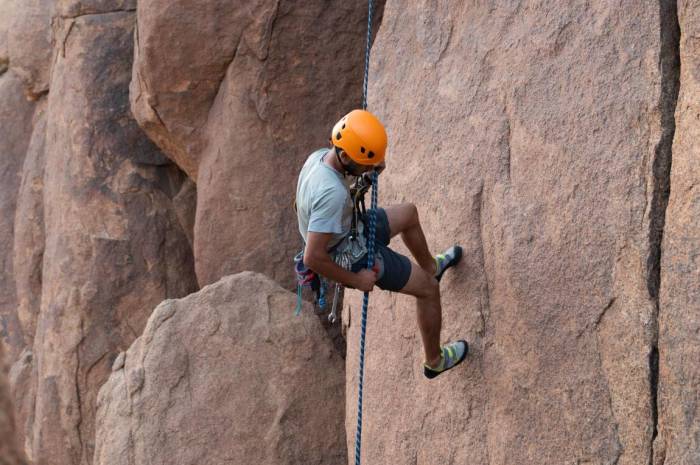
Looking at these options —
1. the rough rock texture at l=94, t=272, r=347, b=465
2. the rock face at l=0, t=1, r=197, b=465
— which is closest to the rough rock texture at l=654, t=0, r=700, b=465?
the rough rock texture at l=94, t=272, r=347, b=465

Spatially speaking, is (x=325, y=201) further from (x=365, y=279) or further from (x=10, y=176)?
(x=10, y=176)

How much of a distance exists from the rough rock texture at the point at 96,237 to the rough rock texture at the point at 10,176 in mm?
1760

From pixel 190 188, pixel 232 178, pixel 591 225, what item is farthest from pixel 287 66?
pixel 591 225

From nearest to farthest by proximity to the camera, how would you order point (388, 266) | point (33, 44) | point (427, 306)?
point (388, 266) < point (427, 306) < point (33, 44)

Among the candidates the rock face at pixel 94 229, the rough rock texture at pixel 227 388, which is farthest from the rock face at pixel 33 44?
the rough rock texture at pixel 227 388

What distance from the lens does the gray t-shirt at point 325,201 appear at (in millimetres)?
4617

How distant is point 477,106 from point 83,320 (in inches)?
215

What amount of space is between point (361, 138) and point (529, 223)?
3.35 feet

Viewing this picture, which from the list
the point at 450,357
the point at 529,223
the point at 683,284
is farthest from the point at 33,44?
the point at 683,284

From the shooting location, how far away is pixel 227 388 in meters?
6.84

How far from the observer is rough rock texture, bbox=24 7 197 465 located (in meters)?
9.36

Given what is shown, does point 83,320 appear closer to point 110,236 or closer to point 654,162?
point 110,236

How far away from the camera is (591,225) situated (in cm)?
460

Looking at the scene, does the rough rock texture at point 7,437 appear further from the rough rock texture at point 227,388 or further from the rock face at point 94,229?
the rock face at point 94,229
